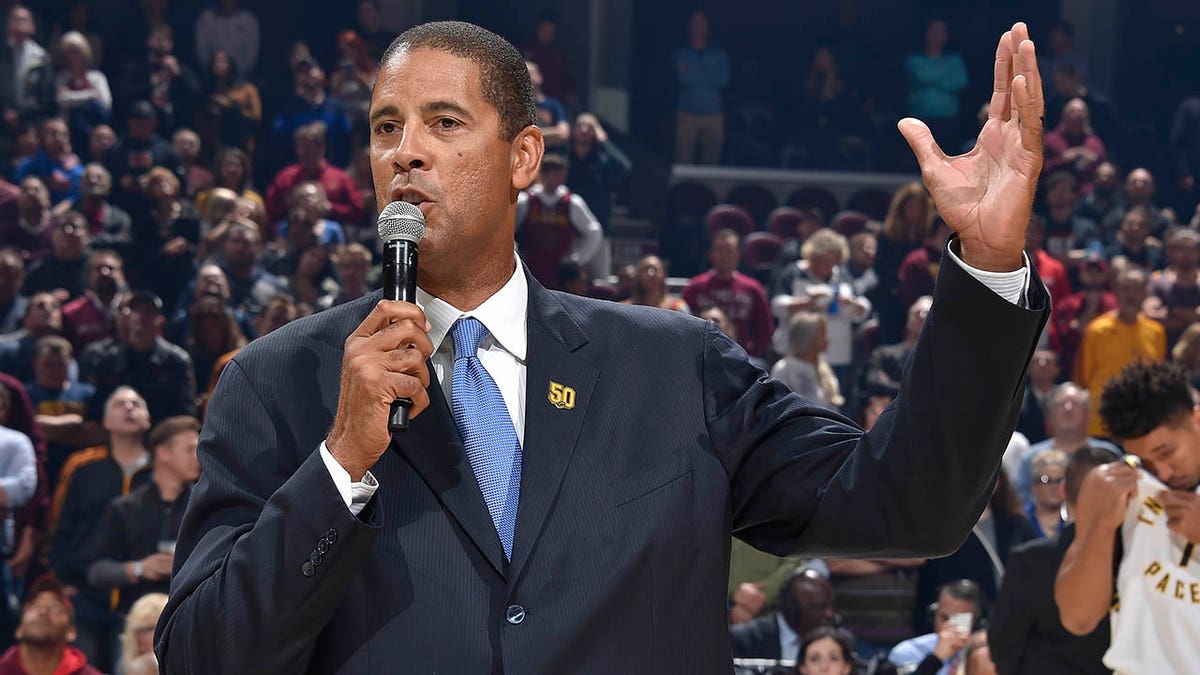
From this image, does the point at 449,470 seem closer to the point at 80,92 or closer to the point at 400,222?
the point at 400,222

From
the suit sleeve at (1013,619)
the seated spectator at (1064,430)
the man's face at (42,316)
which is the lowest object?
the seated spectator at (1064,430)

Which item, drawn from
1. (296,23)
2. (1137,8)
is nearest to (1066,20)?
(1137,8)

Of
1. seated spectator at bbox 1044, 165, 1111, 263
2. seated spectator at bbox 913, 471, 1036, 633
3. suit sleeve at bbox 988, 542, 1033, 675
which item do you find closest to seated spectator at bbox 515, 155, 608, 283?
seated spectator at bbox 1044, 165, 1111, 263

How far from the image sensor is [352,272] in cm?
966

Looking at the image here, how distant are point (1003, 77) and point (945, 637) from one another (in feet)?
16.8

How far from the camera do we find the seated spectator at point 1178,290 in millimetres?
10117

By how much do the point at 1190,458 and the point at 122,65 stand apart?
10199 millimetres

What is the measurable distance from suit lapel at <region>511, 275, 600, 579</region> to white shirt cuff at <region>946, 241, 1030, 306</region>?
50cm

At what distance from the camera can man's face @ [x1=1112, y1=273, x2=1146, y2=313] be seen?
9719mm

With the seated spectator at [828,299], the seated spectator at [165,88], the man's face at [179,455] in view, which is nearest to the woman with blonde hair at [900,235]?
the seated spectator at [828,299]

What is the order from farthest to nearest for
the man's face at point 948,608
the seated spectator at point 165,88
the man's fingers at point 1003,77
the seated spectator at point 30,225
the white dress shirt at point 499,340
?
the seated spectator at point 165,88 → the seated spectator at point 30,225 → the man's face at point 948,608 → the white dress shirt at point 499,340 → the man's fingers at point 1003,77

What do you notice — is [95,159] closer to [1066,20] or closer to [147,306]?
[147,306]

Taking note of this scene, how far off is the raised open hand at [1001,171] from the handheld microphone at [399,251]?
1.89 ft

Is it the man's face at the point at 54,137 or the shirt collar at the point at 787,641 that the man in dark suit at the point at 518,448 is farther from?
the man's face at the point at 54,137
